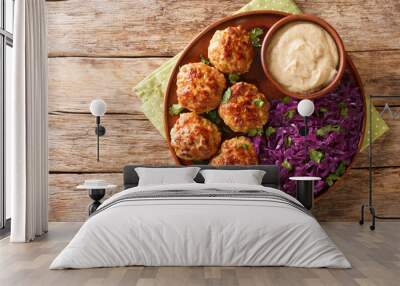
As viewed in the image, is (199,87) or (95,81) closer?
(199,87)

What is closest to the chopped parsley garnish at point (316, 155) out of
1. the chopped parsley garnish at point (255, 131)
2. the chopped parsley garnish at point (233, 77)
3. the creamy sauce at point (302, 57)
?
the chopped parsley garnish at point (255, 131)

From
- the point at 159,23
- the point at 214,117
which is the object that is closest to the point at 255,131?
the point at 214,117

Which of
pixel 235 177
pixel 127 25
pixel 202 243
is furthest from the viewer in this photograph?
pixel 127 25

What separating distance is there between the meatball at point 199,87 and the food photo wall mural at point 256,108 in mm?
10

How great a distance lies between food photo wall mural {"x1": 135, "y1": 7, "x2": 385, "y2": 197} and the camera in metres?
5.80

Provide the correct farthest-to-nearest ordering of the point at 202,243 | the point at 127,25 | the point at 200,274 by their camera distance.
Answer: the point at 127,25 < the point at 202,243 < the point at 200,274

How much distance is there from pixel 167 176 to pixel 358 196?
2.14 meters

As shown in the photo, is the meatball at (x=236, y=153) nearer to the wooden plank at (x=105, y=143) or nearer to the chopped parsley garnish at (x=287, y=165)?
the chopped parsley garnish at (x=287, y=165)

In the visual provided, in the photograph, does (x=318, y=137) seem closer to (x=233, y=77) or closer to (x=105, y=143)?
(x=233, y=77)

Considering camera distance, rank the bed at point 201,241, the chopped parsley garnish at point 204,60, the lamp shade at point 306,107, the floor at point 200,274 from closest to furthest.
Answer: the floor at point 200,274 < the bed at point 201,241 < the lamp shade at point 306,107 < the chopped parsley garnish at point 204,60

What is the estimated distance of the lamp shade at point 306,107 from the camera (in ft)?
18.7

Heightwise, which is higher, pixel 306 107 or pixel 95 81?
pixel 95 81

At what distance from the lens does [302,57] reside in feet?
18.3

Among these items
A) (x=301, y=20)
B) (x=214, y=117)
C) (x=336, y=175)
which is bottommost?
(x=336, y=175)
